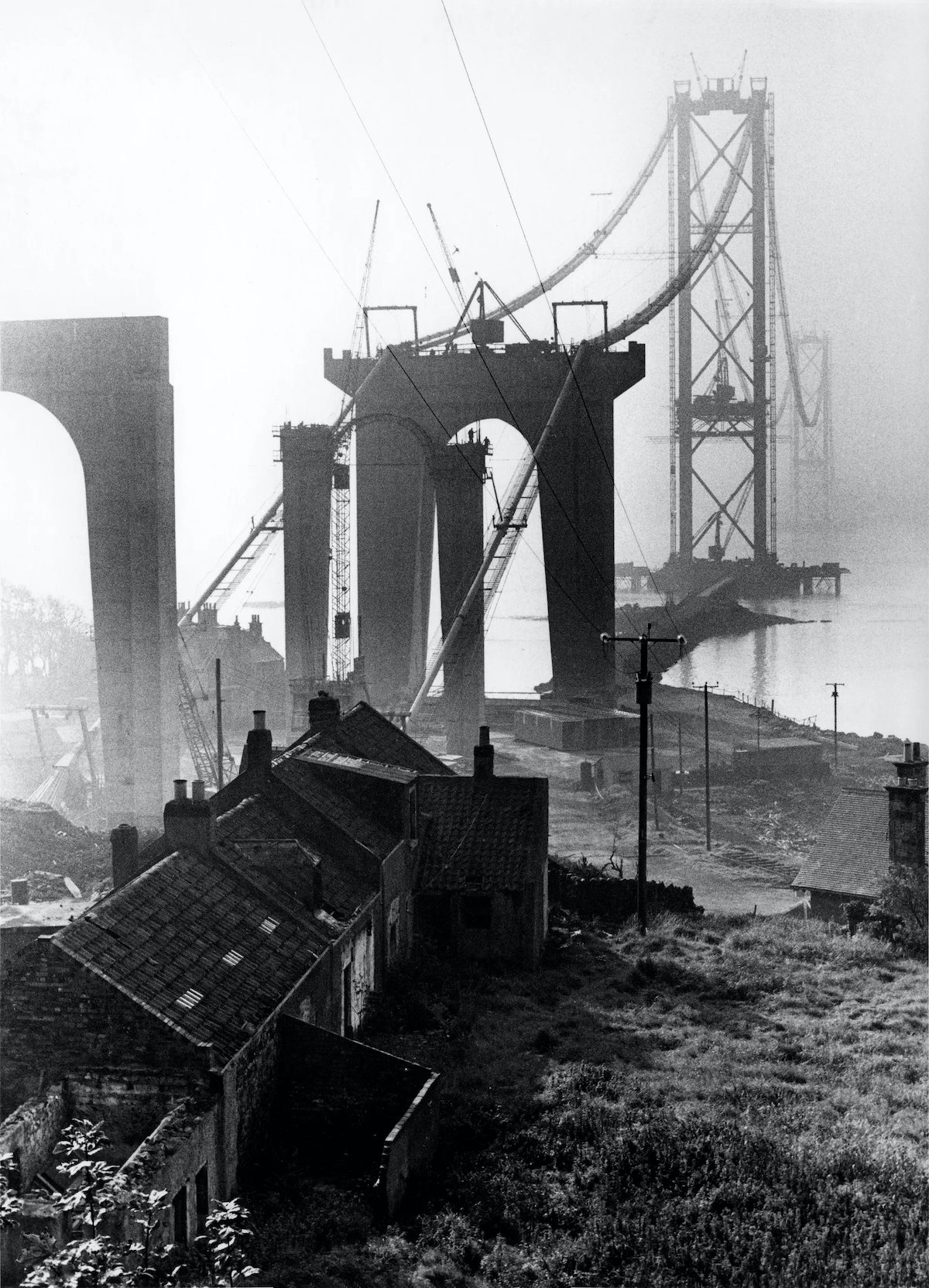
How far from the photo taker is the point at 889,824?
17.8 metres

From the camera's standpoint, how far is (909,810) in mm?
17297

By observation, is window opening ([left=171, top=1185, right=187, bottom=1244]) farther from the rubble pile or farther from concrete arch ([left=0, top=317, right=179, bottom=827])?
concrete arch ([left=0, top=317, right=179, bottom=827])

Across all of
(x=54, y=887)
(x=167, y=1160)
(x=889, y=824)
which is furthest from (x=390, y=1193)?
(x=54, y=887)

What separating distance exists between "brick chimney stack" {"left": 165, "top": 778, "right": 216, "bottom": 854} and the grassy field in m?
2.85

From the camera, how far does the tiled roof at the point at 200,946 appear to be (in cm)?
870

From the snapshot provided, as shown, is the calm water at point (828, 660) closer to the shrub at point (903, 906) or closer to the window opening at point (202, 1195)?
the shrub at point (903, 906)

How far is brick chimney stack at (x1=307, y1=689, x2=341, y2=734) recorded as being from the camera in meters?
17.6

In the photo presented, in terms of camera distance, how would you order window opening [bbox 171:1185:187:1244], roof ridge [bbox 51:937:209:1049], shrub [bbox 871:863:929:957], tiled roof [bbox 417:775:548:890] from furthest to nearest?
shrub [bbox 871:863:929:957] < tiled roof [bbox 417:775:548:890] < roof ridge [bbox 51:937:209:1049] < window opening [bbox 171:1185:187:1244]

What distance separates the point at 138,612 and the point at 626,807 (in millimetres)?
12927

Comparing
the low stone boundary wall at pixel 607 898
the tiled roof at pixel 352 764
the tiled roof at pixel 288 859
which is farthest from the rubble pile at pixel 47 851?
the low stone boundary wall at pixel 607 898

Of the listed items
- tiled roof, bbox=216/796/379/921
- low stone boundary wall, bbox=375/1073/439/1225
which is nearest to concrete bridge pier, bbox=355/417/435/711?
tiled roof, bbox=216/796/379/921

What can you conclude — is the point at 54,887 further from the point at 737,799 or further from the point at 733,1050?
the point at 737,799

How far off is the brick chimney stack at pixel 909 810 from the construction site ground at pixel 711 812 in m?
4.10

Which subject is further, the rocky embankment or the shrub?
the rocky embankment
